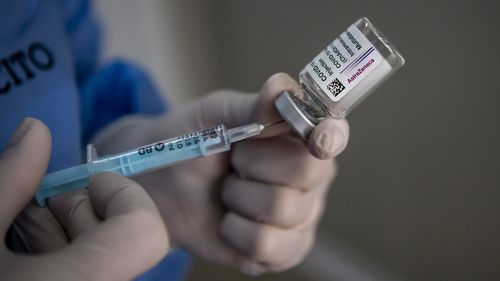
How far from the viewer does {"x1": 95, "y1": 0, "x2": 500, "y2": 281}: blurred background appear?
2.43 feet

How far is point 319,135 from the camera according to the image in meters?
0.54

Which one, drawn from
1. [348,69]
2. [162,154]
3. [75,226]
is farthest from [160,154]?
[348,69]

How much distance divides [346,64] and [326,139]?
0.10 meters

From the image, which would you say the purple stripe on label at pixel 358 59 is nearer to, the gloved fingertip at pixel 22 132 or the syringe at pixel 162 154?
the syringe at pixel 162 154

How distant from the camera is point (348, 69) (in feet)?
1.65

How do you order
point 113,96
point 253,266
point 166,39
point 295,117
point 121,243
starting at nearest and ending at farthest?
point 121,243, point 295,117, point 253,266, point 113,96, point 166,39

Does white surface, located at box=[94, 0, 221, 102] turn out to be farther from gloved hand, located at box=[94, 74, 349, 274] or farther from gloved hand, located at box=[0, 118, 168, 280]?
gloved hand, located at box=[0, 118, 168, 280]

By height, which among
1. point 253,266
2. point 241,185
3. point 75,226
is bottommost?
point 253,266

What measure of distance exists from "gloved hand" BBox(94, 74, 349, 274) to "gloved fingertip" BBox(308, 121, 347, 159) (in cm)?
10

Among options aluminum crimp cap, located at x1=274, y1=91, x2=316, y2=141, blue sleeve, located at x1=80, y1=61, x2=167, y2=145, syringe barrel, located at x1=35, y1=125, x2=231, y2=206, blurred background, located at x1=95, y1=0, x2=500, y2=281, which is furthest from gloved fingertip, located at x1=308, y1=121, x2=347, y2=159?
blue sleeve, located at x1=80, y1=61, x2=167, y2=145

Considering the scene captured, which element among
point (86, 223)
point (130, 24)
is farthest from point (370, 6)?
point (130, 24)

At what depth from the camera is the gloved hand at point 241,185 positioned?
2.30 ft

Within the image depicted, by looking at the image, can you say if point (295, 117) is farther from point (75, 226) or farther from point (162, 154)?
point (75, 226)

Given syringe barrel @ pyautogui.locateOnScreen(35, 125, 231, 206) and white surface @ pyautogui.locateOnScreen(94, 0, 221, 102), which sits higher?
white surface @ pyautogui.locateOnScreen(94, 0, 221, 102)
